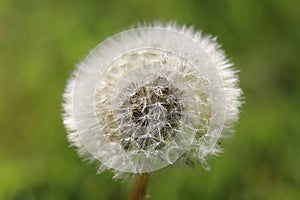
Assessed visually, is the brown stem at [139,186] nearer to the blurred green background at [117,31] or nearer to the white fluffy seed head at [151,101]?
the white fluffy seed head at [151,101]

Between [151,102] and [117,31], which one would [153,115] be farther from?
[117,31]

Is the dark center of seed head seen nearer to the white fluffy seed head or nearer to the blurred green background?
the white fluffy seed head

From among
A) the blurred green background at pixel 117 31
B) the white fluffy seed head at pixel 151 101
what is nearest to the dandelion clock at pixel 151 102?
the white fluffy seed head at pixel 151 101

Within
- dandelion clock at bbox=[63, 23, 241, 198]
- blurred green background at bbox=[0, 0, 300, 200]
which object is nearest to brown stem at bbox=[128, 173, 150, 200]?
dandelion clock at bbox=[63, 23, 241, 198]

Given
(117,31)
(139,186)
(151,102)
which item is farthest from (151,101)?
(117,31)
